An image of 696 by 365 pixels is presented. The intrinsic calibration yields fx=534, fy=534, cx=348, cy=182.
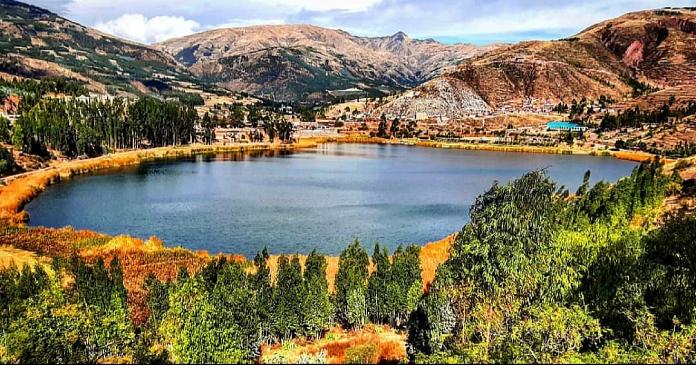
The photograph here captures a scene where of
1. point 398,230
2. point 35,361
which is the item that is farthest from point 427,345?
point 398,230

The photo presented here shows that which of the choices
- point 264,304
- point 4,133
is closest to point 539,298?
point 264,304

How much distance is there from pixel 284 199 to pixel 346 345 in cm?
4914

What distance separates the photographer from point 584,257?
3144 cm

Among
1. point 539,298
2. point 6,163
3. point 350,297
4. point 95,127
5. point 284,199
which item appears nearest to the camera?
point 539,298

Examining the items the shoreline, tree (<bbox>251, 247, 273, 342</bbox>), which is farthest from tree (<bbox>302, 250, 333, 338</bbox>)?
the shoreline

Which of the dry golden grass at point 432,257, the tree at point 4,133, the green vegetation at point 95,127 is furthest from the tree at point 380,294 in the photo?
the tree at point 4,133

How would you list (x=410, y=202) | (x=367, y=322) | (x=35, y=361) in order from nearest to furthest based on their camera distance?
(x=35, y=361) < (x=367, y=322) < (x=410, y=202)

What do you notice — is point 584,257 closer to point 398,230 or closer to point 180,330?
point 180,330

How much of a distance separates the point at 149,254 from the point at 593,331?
3720 centimetres

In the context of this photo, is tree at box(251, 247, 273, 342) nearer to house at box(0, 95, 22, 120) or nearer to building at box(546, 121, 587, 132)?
house at box(0, 95, 22, 120)

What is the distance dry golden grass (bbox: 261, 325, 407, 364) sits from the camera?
27.7 meters

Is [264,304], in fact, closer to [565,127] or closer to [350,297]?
[350,297]

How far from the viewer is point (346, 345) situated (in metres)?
30.1

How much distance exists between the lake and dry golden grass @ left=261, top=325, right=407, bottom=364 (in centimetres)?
1392
